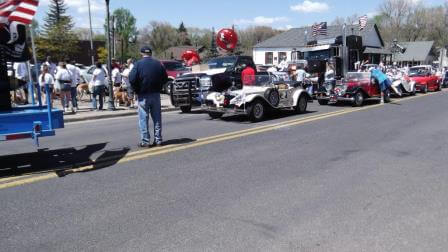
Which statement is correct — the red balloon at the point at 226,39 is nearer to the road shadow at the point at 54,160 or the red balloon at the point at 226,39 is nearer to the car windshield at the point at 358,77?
the car windshield at the point at 358,77

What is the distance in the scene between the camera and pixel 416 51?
266 feet

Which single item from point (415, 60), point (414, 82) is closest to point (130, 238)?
point (414, 82)

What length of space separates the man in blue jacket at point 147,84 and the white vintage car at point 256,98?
4.45m

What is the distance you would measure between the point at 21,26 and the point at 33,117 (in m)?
1.36

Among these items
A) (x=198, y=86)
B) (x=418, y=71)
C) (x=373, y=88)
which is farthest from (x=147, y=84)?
(x=418, y=71)

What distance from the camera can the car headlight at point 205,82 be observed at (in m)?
14.5

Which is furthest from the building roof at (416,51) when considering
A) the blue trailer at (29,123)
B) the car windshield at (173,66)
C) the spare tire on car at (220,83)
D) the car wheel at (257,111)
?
the blue trailer at (29,123)

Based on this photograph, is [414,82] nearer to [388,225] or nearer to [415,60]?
[388,225]

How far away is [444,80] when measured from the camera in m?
32.1

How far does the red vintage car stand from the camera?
2553 cm

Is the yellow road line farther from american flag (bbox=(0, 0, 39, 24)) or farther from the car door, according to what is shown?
the car door

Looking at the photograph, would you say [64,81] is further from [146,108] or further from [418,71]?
[418,71]

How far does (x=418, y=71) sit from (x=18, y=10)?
86.2 ft

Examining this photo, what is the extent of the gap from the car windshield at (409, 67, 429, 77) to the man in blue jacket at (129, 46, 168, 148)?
73.7 feet
